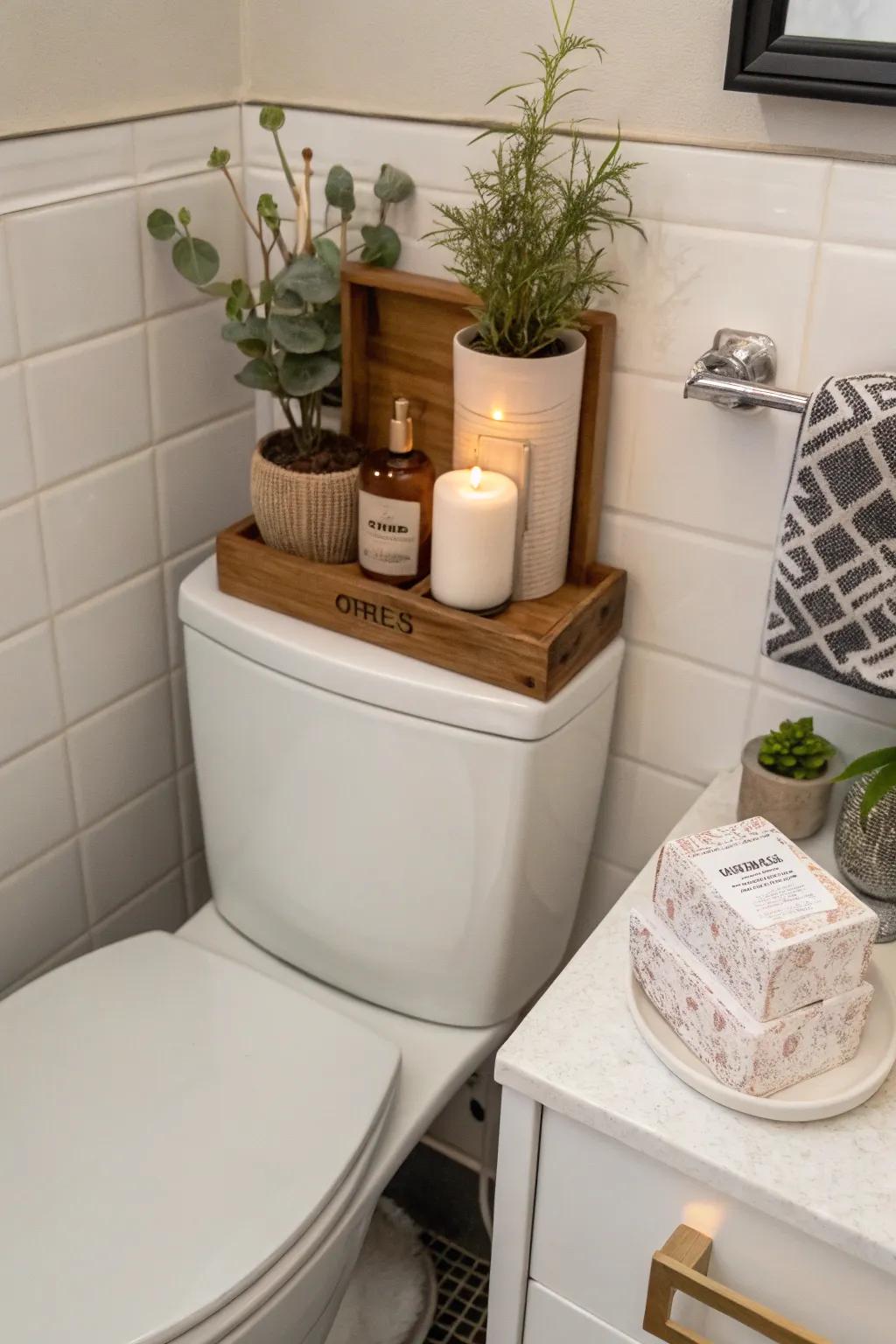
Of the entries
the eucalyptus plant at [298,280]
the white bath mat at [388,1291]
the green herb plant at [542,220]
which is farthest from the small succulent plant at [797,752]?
the white bath mat at [388,1291]

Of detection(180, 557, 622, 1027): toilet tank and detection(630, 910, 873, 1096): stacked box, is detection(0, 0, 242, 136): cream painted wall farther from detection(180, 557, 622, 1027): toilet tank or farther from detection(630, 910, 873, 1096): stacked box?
detection(630, 910, 873, 1096): stacked box

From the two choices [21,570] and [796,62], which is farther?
[21,570]

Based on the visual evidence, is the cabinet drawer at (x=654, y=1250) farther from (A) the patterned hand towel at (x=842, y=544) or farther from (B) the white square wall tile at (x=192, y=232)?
(B) the white square wall tile at (x=192, y=232)

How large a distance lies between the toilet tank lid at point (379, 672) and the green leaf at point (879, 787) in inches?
9.7

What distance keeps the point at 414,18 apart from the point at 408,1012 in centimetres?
84

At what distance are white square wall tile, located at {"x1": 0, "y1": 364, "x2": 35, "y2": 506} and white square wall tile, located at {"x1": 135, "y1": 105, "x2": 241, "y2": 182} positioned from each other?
0.67 ft

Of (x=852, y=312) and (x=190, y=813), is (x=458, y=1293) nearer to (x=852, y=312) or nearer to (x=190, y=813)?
(x=190, y=813)

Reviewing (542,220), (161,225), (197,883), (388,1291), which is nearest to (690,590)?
(542,220)

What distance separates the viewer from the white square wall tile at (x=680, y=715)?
1.11 meters

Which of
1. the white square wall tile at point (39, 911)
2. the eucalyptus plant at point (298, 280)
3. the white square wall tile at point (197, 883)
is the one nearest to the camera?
the eucalyptus plant at point (298, 280)

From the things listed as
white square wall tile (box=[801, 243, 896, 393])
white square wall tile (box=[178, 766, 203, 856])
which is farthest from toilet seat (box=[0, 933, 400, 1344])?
white square wall tile (box=[801, 243, 896, 393])

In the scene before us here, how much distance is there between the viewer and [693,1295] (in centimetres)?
80

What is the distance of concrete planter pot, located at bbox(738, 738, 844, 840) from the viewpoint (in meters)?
1.00

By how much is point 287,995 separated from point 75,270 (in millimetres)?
619
